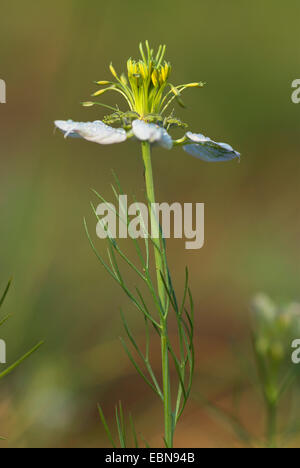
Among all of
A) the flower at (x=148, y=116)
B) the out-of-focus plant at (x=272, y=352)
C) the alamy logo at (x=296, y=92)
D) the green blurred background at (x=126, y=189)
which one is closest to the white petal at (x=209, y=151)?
the flower at (x=148, y=116)

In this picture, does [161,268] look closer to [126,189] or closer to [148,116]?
[148,116]

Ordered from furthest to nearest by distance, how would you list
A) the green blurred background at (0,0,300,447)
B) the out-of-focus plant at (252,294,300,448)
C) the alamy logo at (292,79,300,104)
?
the alamy logo at (292,79,300,104), the green blurred background at (0,0,300,447), the out-of-focus plant at (252,294,300,448)

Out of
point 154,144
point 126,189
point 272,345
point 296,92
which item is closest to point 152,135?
point 154,144

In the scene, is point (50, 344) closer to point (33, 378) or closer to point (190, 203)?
point (33, 378)

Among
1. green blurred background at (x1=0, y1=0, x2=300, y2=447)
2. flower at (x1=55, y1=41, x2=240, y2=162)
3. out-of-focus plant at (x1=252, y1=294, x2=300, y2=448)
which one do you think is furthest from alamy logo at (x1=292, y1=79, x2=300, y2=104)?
flower at (x1=55, y1=41, x2=240, y2=162)

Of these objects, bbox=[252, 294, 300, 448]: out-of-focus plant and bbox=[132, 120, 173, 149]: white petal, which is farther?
bbox=[252, 294, 300, 448]: out-of-focus plant

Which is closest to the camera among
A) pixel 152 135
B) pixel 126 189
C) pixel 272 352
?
pixel 152 135

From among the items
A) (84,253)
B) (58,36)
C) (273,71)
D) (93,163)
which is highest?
(58,36)

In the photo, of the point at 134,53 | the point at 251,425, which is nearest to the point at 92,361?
the point at 251,425

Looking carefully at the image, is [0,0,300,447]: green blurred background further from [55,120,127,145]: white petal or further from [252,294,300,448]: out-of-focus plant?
[55,120,127,145]: white petal
